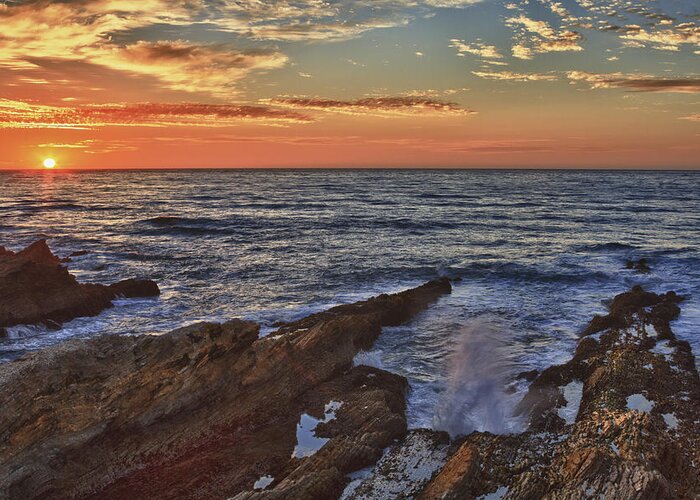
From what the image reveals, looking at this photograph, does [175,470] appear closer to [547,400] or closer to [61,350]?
[61,350]

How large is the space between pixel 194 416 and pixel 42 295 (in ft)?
43.4

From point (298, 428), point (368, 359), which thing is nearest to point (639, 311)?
point (368, 359)

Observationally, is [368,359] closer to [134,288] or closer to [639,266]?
[134,288]

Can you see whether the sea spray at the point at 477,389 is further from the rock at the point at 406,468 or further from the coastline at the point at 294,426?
the rock at the point at 406,468

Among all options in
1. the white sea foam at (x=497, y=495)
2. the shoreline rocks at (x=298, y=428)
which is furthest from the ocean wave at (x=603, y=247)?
the white sea foam at (x=497, y=495)

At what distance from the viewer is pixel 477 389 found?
48.9 ft

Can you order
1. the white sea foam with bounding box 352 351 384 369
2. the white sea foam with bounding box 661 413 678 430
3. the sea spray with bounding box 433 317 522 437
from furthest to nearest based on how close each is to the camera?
the white sea foam with bounding box 352 351 384 369, the sea spray with bounding box 433 317 522 437, the white sea foam with bounding box 661 413 678 430

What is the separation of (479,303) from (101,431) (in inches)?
712

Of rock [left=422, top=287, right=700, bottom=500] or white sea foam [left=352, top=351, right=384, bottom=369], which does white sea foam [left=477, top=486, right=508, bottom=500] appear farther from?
white sea foam [left=352, top=351, right=384, bottom=369]

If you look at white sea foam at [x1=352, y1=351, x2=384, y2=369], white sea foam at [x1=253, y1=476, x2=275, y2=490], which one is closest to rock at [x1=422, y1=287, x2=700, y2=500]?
white sea foam at [x1=253, y1=476, x2=275, y2=490]

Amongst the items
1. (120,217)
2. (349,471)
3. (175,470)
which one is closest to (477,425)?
(349,471)

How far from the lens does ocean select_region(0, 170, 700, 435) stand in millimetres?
16859

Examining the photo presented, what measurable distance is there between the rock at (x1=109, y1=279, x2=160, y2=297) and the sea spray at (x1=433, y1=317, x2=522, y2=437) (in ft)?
52.1

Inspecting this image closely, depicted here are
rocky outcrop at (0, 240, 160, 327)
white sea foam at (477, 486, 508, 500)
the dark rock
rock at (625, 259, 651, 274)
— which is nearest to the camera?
white sea foam at (477, 486, 508, 500)
